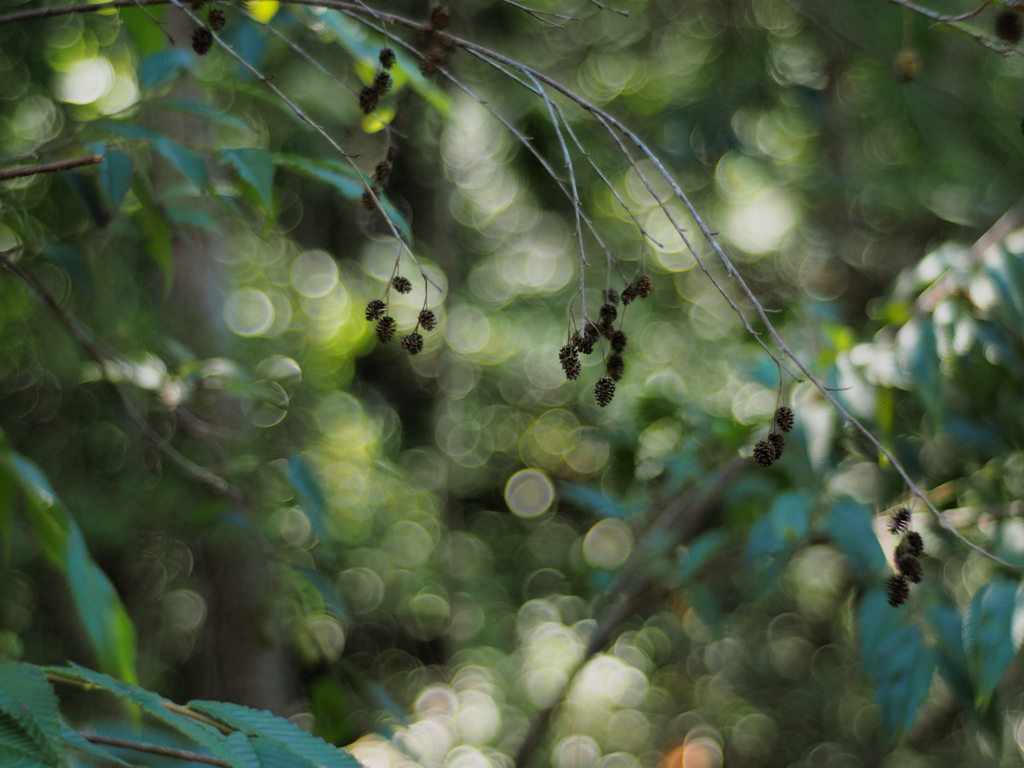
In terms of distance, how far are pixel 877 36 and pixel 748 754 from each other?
3655 millimetres

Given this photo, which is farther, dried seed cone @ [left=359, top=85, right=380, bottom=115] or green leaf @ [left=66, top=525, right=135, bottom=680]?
green leaf @ [left=66, top=525, right=135, bottom=680]

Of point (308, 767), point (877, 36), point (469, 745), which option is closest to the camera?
point (308, 767)

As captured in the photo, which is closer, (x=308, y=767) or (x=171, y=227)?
(x=308, y=767)

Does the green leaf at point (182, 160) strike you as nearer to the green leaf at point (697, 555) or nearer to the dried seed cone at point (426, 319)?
the dried seed cone at point (426, 319)

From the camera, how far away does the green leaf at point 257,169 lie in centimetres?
79

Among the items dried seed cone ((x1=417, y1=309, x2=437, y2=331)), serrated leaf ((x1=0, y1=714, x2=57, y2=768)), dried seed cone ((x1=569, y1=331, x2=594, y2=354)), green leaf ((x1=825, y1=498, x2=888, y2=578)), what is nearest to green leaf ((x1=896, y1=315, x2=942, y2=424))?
green leaf ((x1=825, y1=498, x2=888, y2=578))

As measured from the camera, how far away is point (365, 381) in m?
4.38

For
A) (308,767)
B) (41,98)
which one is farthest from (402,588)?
(308,767)

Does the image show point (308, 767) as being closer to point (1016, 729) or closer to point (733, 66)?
point (733, 66)

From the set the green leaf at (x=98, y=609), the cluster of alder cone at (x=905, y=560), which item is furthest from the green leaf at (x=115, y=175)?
the cluster of alder cone at (x=905, y=560)

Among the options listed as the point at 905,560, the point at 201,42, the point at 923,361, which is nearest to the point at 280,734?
the point at 905,560

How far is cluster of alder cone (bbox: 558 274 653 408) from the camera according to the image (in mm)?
696

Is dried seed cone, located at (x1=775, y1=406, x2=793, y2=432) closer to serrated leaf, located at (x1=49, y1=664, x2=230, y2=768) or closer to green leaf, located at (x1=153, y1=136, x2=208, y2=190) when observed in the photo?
serrated leaf, located at (x1=49, y1=664, x2=230, y2=768)

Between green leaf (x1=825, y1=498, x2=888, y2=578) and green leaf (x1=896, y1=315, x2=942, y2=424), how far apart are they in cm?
18
